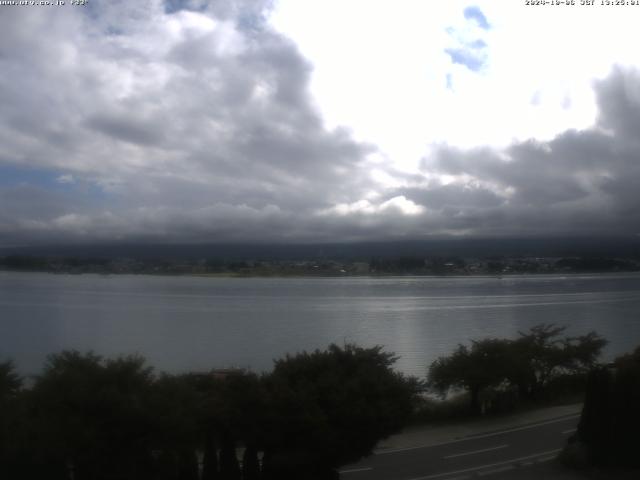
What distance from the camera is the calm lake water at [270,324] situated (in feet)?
123

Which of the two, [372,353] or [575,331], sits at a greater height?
[372,353]

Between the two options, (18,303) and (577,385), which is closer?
(577,385)

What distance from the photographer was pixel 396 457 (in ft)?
52.2

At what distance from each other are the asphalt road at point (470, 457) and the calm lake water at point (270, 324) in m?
12.7

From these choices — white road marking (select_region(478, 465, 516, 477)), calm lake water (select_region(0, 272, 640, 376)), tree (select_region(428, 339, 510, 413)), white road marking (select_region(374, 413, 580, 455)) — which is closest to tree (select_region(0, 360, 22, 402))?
white road marking (select_region(374, 413, 580, 455))

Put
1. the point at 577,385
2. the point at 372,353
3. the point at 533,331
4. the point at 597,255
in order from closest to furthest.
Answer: the point at 372,353, the point at 577,385, the point at 533,331, the point at 597,255

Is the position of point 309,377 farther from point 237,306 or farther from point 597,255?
point 597,255

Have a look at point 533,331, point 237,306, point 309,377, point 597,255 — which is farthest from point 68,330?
point 597,255

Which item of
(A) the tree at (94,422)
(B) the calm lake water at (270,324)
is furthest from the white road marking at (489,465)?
(B) the calm lake water at (270,324)

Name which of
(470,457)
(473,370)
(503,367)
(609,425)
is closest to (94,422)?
Answer: (470,457)

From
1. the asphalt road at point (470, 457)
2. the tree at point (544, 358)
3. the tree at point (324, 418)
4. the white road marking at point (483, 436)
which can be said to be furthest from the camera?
the tree at point (544, 358)

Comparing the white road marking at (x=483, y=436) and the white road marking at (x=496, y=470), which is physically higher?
the white road marking at (x=496, y=470)

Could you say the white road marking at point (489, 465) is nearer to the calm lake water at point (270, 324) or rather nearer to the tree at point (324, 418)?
the tree at point (324, 418)

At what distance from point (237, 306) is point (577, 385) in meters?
47.5
